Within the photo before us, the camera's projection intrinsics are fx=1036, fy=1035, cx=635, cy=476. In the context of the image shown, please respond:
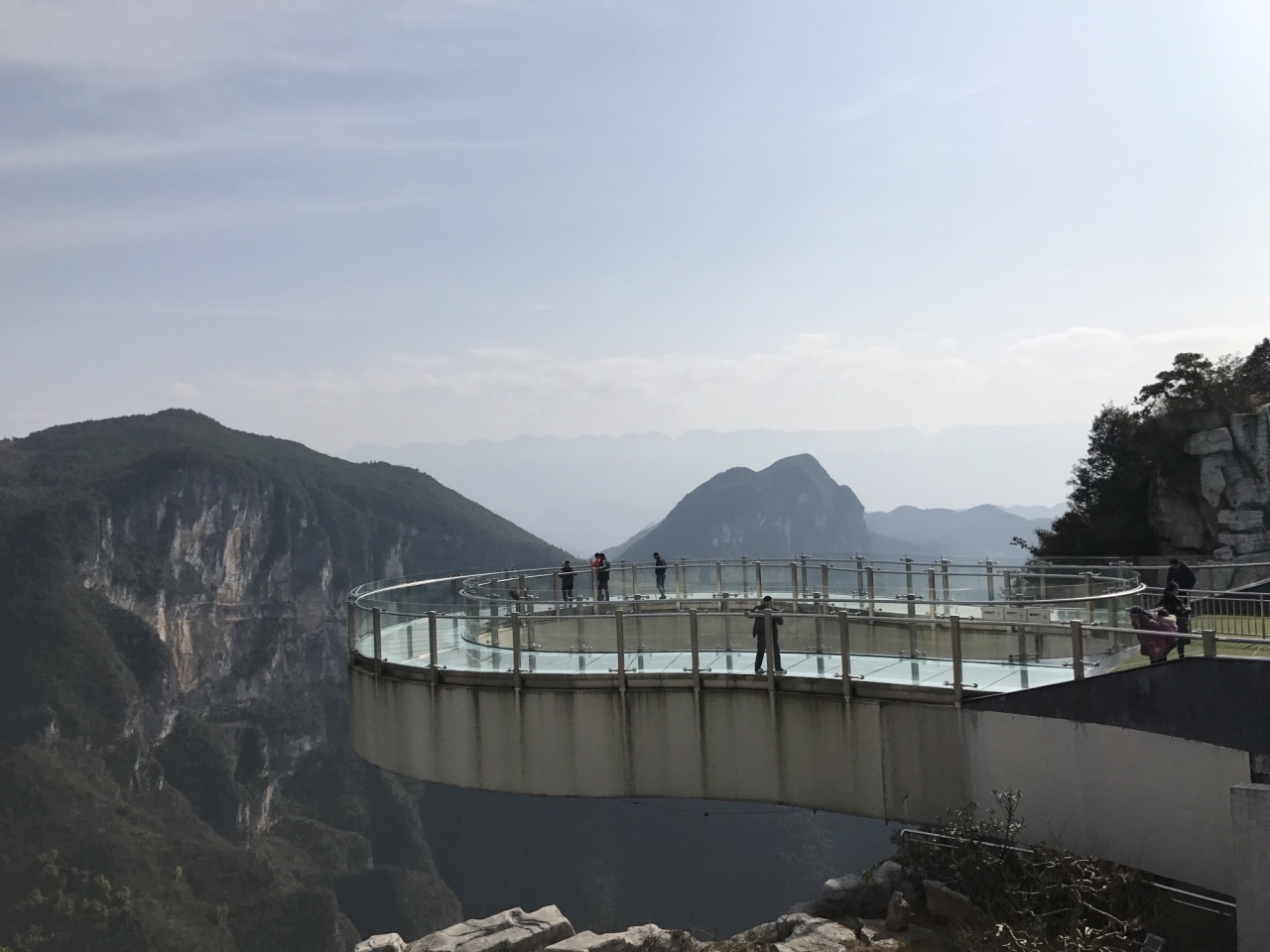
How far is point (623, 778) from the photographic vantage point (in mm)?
14742

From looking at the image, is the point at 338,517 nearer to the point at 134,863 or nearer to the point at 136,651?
the point at 136,651

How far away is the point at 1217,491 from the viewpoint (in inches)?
1403

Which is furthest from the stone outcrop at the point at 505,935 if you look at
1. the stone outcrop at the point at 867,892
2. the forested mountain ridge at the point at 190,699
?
the forested mountain ridge at the point at 190,699

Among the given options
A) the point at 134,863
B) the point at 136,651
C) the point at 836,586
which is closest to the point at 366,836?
the point at 134,863

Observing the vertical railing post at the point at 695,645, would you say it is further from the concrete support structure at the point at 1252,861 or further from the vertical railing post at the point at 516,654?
the concrete support structure at the point at 1252,861

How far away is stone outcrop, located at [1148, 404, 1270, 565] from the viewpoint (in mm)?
34938

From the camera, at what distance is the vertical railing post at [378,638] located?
16.6 metres

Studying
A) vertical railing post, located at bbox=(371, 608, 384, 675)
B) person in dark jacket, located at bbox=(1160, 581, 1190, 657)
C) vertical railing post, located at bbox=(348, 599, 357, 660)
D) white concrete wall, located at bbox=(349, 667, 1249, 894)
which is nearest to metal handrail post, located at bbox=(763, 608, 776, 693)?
white concrete wall, located at bbox=(349, 667, 1249, 894)

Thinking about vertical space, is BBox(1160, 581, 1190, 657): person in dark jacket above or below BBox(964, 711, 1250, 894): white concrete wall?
above

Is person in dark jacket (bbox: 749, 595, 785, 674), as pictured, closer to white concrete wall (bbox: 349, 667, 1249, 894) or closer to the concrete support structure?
white concrete wall (bbox: 349, 667, 1249, 894)

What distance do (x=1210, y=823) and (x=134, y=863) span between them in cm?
11165

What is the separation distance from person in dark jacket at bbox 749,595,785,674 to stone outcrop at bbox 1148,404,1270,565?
25763mm

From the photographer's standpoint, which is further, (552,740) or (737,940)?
(552,740)

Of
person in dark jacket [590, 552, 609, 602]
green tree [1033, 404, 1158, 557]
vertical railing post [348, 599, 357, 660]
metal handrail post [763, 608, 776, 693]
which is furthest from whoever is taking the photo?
green tree [1033, 404, 1158, 557]
